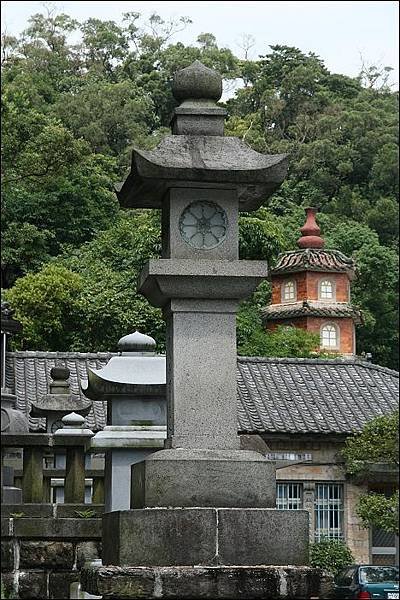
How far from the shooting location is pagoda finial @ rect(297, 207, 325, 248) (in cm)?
5162

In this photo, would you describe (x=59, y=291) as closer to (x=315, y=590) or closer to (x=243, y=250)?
(x=243, y=250)

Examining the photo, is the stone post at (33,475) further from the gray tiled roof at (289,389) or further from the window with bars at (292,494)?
the window with bars at (292,494)

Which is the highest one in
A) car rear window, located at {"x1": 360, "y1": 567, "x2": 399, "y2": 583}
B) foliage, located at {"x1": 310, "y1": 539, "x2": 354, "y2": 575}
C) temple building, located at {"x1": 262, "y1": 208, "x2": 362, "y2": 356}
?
temple building, located at {"x1": 262, "y1": 208, "x2": 362, "y2": 356}

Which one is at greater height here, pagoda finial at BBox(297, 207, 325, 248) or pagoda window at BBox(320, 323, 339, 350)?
pagoda finial at BBox(297, 207, 325, 248)

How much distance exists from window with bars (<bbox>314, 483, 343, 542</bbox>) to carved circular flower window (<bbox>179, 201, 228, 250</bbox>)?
24.5 meters

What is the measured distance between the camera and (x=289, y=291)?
5197 centimetres

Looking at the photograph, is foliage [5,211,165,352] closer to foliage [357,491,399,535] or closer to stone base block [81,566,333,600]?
foliage [357,491,399,535]

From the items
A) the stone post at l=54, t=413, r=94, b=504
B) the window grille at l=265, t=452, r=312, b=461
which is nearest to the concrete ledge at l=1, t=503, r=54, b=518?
the stone post at l=54, t=413, r=94, b=504

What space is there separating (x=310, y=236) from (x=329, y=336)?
395 centimetres

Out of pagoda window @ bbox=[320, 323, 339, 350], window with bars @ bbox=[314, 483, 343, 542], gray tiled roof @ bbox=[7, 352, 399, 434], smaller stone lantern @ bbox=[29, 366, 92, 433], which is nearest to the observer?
smaller stone lantern @ bbox=[29, 366, 92, 433]

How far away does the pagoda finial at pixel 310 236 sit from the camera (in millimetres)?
51625

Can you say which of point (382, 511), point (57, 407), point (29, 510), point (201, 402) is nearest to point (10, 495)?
point (29, 510)

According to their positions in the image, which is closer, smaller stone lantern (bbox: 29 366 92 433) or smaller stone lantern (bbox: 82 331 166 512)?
smaller stone lantern (bbox: 82 331 166 512)

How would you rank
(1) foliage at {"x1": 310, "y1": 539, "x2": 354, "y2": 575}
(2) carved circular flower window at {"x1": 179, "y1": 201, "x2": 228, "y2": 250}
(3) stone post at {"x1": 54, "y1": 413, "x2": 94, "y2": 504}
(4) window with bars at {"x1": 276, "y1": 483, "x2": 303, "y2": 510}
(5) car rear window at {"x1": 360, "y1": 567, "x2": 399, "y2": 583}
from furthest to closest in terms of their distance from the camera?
(4) window with bars at {"x1": 276, "y1": 483, "x2": 303, "y2": 510} → (1) foliage at {"x1": 310, "y1": 539, "x2": 354, "y2": 575} → (5) car rear window at {"x1": 360, "y1": 567, "x2": 399, "y2": 583} → (3) stone post at {"x1": 54, "y1": 413, "x2": 94, "y2": 504} → (2) carved circular flower window at {"x1": 179, "y1": 201, "x2": 228, "y2": 250}
